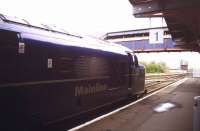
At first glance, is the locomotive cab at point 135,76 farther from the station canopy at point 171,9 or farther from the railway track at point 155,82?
the railway track at point 155,82

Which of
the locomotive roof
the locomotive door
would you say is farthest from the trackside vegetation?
the locomotive roof

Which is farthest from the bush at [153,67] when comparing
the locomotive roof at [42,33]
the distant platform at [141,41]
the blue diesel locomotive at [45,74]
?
the locomotive roof at [42,33]

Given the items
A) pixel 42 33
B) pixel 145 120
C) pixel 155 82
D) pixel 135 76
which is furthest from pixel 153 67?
pixel 42 33

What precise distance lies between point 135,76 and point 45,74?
8.10m

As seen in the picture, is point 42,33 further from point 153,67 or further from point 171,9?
point 153,67

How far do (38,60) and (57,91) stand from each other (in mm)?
1074

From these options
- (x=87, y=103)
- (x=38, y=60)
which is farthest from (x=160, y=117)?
(x=38, y=60)

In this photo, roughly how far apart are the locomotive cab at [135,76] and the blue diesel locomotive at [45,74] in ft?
10.7

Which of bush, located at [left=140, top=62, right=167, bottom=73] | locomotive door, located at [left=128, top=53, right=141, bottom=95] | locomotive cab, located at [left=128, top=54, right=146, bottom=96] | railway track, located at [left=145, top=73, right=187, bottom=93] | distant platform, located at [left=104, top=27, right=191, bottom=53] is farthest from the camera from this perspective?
bush, located at [left=140, top=62, right=167, bottom=73]

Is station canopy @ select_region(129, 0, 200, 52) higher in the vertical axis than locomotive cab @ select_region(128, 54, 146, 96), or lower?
higher

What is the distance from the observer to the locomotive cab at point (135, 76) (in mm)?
13570

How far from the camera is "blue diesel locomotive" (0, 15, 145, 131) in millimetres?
5637

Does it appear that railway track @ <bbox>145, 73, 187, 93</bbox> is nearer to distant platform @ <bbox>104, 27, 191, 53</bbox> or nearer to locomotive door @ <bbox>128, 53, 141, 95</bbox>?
locomotive door @ <bbox>128, 53, 141, 95</bbox>

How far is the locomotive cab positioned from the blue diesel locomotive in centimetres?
326
